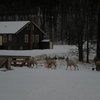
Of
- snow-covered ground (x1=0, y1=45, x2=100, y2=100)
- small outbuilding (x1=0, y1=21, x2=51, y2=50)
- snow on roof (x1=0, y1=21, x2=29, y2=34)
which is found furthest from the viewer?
snow on roof (x1=0, y1=21, x2=29, y2=34)

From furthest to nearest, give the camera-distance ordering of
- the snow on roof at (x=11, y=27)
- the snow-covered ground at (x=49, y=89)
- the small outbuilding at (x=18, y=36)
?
the snow on roof at (x=11, y=27), the small outbuilding at (x=18, y=36), the snow-covered ground at (x=49, y=89)

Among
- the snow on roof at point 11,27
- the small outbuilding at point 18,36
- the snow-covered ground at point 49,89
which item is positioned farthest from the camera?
the snow on roof at point 11,27

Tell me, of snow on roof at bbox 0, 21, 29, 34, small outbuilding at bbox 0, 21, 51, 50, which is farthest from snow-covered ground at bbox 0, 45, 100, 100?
snow on roof at bbox 0, 21, 29, 34

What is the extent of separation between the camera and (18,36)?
50562 millimetres

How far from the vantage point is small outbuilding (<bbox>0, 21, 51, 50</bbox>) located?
50.1 metres

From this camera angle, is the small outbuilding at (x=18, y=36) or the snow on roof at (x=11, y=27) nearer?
the small outbuilding at (x=18, y=36)

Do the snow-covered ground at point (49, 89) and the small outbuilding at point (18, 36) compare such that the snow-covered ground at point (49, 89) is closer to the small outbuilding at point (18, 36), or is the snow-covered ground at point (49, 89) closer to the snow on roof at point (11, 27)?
the small outbuilding at point (18, 36)

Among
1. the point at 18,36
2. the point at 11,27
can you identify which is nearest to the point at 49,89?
the point at 18,36

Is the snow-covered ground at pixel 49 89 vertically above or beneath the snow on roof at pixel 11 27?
beneath

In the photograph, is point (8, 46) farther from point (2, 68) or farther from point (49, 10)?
point (49, 10)

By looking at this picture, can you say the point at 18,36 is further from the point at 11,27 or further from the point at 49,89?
the point at 49,89

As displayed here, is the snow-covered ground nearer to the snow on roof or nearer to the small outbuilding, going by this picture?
the small outbuilding

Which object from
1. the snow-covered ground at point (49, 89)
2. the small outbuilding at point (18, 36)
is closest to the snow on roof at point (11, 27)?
the small outbuilding at point (18, 36)

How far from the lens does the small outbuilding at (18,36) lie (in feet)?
164
